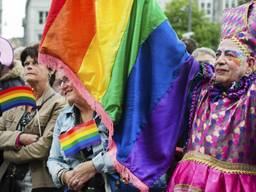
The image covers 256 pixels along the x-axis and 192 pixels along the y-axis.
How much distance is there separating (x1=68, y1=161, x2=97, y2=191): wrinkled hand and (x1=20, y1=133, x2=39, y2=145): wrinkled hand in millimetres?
1040

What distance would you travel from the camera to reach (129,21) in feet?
12.4

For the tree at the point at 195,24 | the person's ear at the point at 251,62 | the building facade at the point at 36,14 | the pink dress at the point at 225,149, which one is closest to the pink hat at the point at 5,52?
the pink dress at the point at 225,149

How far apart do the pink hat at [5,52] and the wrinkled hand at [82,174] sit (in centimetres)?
224

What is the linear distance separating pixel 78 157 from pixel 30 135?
908 mm

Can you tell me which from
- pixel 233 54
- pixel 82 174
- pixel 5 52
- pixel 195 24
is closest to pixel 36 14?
pixel 195 24

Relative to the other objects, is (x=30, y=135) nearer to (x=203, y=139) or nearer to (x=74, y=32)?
(x=74, y=32)

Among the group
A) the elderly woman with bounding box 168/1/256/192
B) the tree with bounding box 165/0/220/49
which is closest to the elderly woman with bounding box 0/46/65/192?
the elderly woman with bounding box 168/1/256/192

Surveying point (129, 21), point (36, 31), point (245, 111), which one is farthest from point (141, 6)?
point (36, 31)

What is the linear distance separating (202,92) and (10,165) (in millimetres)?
2143

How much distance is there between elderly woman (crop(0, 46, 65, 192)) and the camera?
191 inches

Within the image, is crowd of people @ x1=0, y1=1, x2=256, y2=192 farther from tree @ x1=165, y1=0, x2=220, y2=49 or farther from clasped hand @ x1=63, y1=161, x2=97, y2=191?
tree @ x1=165, y1=0, x2=220, y2=49

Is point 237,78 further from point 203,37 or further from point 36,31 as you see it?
point 36,31

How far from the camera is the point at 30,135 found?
4.91m

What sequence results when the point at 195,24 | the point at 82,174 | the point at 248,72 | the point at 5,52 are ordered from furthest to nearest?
the point at 195,24
the point at 5,52
the point at 82,174
the point at 248,72
